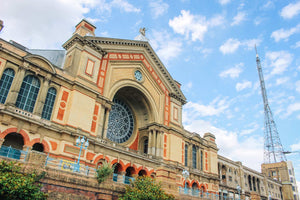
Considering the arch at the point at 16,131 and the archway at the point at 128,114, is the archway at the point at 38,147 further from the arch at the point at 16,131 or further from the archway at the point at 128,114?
the archway at the point at 128,114

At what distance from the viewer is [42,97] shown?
25.2m

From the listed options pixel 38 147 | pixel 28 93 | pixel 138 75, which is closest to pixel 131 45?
pixel 138 75

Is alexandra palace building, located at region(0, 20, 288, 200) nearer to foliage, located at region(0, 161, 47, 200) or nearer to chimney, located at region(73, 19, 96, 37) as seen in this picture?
chimney, located at region(73, 19, 96, 37)

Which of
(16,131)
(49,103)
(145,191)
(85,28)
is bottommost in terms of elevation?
(145,191)

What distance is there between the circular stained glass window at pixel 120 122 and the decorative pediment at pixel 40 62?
1092 cm

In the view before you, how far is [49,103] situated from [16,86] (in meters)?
3.54

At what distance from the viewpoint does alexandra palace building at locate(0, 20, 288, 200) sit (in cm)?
2044

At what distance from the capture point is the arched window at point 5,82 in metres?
22.8

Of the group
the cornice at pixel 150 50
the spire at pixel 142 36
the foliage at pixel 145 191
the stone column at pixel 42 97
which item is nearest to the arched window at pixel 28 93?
the stone column at pixel 42 97

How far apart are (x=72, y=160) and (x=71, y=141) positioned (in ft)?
6.08

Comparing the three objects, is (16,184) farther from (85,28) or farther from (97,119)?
(85,28)

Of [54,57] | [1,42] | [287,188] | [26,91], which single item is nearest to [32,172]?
[26,91]

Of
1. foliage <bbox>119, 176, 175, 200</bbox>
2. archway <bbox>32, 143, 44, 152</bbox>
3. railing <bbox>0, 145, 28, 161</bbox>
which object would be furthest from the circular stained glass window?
foliage <bbox>119, 176, 175, 200</bbox>

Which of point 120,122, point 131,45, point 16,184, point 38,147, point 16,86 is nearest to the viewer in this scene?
point 16,184
